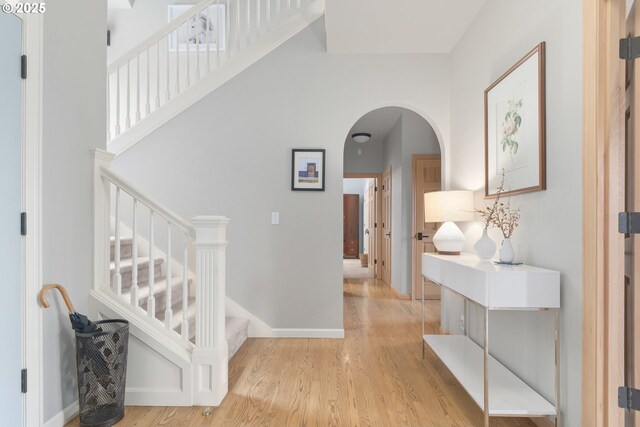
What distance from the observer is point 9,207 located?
156 centimetres

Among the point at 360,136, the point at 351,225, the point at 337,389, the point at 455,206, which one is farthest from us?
the point at 351,225

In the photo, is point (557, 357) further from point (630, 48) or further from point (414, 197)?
point (414, 197)

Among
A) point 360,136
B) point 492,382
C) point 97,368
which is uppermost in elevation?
point 360,136

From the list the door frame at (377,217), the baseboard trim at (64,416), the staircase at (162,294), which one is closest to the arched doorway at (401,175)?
the door frame at (377,217)

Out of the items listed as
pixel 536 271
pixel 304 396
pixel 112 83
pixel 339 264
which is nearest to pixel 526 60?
pixel 536 271

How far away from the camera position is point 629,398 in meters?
1.44

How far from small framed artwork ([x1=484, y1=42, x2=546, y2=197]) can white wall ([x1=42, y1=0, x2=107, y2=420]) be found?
2.51m

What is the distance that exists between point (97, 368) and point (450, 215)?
2423 millimetres

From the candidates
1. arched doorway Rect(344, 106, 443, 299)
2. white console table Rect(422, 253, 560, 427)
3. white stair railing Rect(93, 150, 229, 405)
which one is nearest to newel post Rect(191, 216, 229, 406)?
white stair railing Rect(93, 150, 229, 405)

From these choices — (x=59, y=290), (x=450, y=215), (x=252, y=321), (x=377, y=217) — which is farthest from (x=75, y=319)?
(x=377, y=217)

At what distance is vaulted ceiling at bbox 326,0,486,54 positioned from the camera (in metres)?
2.64

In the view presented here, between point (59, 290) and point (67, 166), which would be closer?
point (59, 290)

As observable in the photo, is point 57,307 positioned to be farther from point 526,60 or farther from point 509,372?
point 526,60

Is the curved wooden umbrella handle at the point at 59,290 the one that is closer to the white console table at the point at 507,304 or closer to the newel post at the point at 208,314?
the newel post at the point at 208,314
